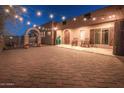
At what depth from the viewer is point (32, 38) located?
21.8 metres

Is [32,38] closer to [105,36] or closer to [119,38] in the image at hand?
[105,36]

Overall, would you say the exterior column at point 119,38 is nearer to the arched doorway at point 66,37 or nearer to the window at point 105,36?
the window at point 105,36

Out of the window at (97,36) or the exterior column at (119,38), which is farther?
the window at (97,36)

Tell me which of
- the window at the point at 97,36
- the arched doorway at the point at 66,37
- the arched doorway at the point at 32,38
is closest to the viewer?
the window at the point at 97,36

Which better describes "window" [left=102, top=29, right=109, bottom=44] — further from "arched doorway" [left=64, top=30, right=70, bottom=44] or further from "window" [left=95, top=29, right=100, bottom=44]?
"arched doorway" [left=64, top=30, right=70, bottom=44]

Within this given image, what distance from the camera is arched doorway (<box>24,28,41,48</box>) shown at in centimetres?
1604

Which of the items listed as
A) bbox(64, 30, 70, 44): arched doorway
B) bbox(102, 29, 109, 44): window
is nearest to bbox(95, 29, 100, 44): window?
bbox(102, 29, 109, 44): window

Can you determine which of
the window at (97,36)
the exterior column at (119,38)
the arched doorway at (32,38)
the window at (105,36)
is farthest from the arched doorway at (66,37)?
the exterior column at (119,38)

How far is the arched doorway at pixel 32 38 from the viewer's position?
1604 cm

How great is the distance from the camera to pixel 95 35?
570 inches

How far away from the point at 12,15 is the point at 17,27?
4.25ft

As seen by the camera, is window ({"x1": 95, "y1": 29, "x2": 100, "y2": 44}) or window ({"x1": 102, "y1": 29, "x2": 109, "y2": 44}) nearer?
window ({"x1": 102, "y1": 29, "x2": 109, "y2": 44})
